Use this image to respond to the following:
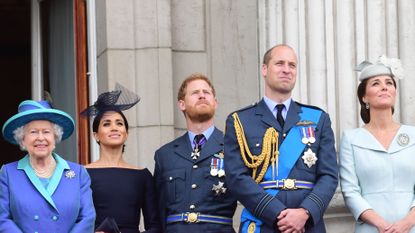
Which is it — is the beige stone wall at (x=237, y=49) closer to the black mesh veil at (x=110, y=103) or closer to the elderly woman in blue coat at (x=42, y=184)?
the black mesh veil at (x=110, y=103)

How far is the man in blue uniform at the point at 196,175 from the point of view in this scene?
7164 millimetres

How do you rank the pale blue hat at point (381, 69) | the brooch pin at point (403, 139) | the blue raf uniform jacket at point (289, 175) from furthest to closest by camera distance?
the pale blue hat at point (381, 69), the brooch pin at point (403, 139), the blue raf uniform jacket at point (289, 175)

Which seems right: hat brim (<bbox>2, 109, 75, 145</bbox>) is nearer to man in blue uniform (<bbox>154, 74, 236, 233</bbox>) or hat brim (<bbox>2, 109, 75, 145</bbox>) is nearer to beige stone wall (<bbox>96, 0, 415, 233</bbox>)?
man in blue uniform (<bbox>154, 74, 236, 233</bbox>)

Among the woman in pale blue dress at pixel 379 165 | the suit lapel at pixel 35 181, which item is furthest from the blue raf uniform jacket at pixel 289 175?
the suit lapel at pixel 35 181

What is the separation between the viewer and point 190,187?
7.21 metres

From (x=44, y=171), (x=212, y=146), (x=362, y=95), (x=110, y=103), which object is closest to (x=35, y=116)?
(x=44, y=171)

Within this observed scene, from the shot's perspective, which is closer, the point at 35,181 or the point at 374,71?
the point at 35,181

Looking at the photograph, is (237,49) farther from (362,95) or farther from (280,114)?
(280,114)

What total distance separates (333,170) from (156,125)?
209 centimetres

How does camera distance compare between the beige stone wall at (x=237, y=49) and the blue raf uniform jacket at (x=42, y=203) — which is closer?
the blue raf uniform jacket at (x=42, y=203)

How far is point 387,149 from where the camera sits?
7.09 metres

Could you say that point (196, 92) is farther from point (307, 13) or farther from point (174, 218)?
point (307, 13)

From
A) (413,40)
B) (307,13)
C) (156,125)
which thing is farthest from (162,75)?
(413,40)

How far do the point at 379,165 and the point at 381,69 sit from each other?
608 mm
